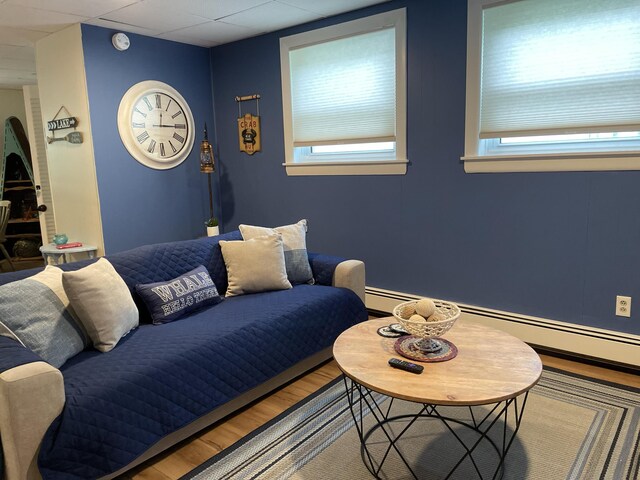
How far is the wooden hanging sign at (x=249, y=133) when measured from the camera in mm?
4363

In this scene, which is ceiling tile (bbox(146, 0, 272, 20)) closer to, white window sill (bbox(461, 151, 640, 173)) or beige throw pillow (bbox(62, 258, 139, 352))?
white window sill (bbox(461, 151, 640, 173))

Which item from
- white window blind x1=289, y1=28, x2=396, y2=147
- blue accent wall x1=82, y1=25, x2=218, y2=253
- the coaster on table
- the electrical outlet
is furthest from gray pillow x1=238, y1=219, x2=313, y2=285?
the electrical outlet

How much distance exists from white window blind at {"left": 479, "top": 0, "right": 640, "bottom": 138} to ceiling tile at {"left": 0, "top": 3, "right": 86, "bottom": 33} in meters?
2.97

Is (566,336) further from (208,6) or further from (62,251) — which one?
(62,251)

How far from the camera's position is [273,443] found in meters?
2.13

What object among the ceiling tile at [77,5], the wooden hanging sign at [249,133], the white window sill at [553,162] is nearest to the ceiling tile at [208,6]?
the ceiling tile at [77,5]

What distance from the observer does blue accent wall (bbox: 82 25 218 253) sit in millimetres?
3752

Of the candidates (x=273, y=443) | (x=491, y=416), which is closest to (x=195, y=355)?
(x=273, y=443)

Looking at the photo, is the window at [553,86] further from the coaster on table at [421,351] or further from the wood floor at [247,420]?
the coaster on table at [421,351]

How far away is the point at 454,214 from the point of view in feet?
10.7

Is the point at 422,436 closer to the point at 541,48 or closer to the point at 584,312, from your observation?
the point at 584,312

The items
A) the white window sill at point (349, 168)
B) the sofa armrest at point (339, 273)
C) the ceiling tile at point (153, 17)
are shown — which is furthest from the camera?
the white window sill at point (349, 168)

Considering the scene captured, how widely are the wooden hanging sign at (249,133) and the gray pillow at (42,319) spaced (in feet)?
8.36

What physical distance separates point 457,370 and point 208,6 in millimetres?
2949
